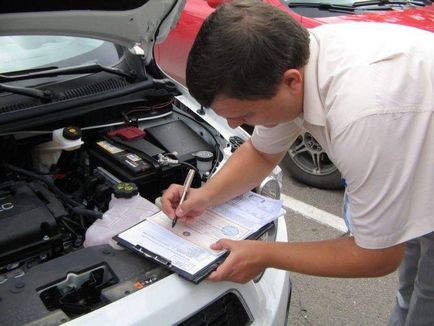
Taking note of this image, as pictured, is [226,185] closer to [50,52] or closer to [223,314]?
[223,314]

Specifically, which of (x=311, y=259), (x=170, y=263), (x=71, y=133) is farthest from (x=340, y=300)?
(x=71, y=133)

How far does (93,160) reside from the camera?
1.98 m

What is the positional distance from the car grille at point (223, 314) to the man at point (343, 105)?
10 centimetres

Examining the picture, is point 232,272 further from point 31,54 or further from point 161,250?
point 31,54

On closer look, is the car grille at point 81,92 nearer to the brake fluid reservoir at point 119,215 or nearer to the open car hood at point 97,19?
the open car hood at point 97,19

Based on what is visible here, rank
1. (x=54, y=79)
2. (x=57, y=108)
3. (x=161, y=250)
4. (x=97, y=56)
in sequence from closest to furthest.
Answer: (x=161, y=250), (x=57, y=108), (x=54, y=79), (x=97, y=56)

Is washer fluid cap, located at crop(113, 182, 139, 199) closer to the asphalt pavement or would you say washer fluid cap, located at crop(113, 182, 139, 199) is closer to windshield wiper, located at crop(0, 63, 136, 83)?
windshield wiper, located at crop(0, 63, 136, 83)

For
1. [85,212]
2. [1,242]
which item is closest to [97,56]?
[85,212]

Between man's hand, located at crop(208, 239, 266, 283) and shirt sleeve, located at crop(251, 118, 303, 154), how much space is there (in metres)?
0.42

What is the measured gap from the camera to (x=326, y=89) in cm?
124

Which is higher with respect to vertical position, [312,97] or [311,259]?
[312,97]

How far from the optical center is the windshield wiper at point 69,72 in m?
2.09

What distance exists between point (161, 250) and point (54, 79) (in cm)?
114

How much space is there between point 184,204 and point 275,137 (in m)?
0.39
